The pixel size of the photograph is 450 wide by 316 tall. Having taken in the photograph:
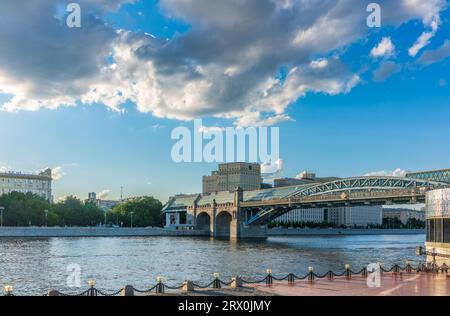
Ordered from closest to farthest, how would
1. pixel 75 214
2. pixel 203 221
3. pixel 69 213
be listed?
1. pixel 69 213
2. pixel 75 214
3. pixel 203 221

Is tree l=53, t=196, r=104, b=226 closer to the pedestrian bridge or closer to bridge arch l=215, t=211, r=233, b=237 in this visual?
the pedestrian bridge

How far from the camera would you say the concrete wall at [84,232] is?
4552 inches

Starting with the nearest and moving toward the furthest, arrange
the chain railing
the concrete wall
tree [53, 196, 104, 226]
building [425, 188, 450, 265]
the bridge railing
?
the chain railing < building [425, 188, 450, 265] < the bridge railing < the concrete wall < tree [53, 196, 104, 226]

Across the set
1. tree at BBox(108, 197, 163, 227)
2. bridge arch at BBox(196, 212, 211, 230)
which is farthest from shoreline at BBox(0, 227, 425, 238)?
tree at BBox(108, 197, 163, 227)

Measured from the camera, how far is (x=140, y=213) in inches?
7037

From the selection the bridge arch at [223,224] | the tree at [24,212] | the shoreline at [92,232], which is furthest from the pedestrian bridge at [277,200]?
the tree at [24,212]

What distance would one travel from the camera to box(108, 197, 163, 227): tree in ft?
563

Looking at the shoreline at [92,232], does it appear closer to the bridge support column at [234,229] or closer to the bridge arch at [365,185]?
the bridge support column at [234,229]

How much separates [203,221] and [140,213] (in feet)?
79.0

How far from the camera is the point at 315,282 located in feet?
95.2

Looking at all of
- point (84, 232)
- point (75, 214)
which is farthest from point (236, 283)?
point (75, 214)

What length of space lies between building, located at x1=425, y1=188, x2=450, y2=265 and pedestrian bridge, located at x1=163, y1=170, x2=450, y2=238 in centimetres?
3669

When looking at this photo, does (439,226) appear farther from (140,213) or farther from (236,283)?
(140,213)
